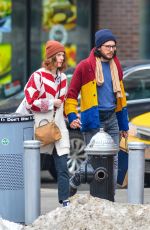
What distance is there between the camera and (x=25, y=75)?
2002 cm

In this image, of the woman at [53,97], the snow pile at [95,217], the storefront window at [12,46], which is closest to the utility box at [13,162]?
the woman at [53,97]

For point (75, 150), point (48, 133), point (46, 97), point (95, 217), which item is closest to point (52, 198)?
point (48, 133)

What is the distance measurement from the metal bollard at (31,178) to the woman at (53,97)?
0.48 meters

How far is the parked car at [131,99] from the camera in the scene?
14000 mm

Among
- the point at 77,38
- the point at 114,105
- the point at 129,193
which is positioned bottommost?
the point at 129,193

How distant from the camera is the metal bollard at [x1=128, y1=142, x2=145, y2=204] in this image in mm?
8820

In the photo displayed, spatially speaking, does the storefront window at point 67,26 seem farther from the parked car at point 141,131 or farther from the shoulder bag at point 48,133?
the shoulder bag at point 48,133

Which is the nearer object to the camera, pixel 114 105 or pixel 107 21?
pixel 114 105

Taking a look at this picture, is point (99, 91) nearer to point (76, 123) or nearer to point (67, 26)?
point (76, 123)

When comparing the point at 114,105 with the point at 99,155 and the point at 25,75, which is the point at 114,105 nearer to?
the point at 99,155

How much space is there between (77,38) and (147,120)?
341 inches

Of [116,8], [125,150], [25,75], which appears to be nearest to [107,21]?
[116,8]

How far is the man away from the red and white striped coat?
0.13 metres

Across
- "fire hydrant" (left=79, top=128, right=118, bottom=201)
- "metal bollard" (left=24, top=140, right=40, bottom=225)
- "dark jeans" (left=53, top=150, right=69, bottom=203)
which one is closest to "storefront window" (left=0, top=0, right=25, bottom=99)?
"dark jeans" (left=53, top=150, right=69, bottom=203)
